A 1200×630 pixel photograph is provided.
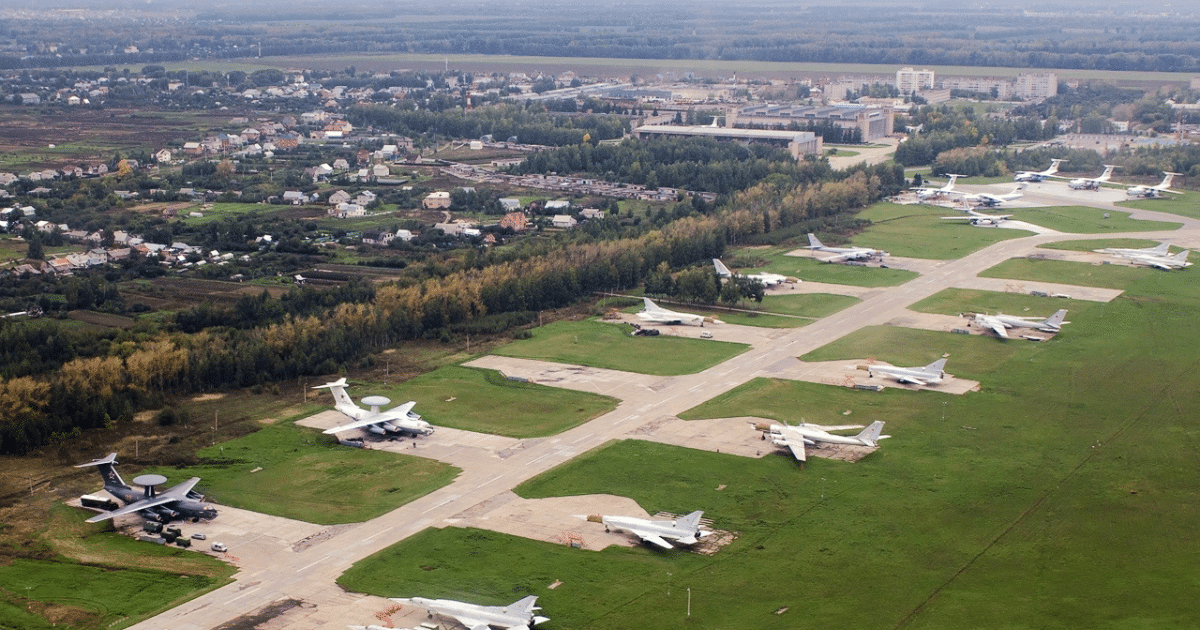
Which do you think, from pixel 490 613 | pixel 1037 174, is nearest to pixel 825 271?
pixel 1037 174

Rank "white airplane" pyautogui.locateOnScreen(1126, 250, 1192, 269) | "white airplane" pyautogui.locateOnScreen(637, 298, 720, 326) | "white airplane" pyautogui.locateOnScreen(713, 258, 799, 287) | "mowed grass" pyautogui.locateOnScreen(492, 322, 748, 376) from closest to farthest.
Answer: "mowed grass" pyautogui.locateOnScreen(492, 322, 748, 376) < "white airplane" pyautogui.locateOnScreen(637, 298, 720, 326) < "white airplane" pyautogui.locateOnScreen(713, 258, 799, 287) < "white airplane" pyautogui.locateOnScreen(1126, 250, 1192, 269)

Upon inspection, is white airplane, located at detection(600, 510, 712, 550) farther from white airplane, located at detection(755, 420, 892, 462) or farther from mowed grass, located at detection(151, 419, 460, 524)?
white airplane, located at detection(755, 420, 892, 462)

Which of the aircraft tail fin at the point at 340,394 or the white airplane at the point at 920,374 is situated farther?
the white airplane at the point at 920,374

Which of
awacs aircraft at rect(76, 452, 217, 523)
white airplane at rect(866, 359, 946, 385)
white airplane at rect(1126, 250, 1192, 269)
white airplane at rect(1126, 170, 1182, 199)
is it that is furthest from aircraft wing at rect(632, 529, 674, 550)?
white airplane at rect(1126, 170, 1182, 199)

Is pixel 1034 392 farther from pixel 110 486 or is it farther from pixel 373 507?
pixel 110 486

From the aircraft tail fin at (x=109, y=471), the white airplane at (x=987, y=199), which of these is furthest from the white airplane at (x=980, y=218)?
the aircraft tail fin at (x=109, y=471)

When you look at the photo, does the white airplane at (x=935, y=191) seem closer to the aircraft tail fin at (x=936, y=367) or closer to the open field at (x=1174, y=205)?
the open field at (x=1174, y=205)
